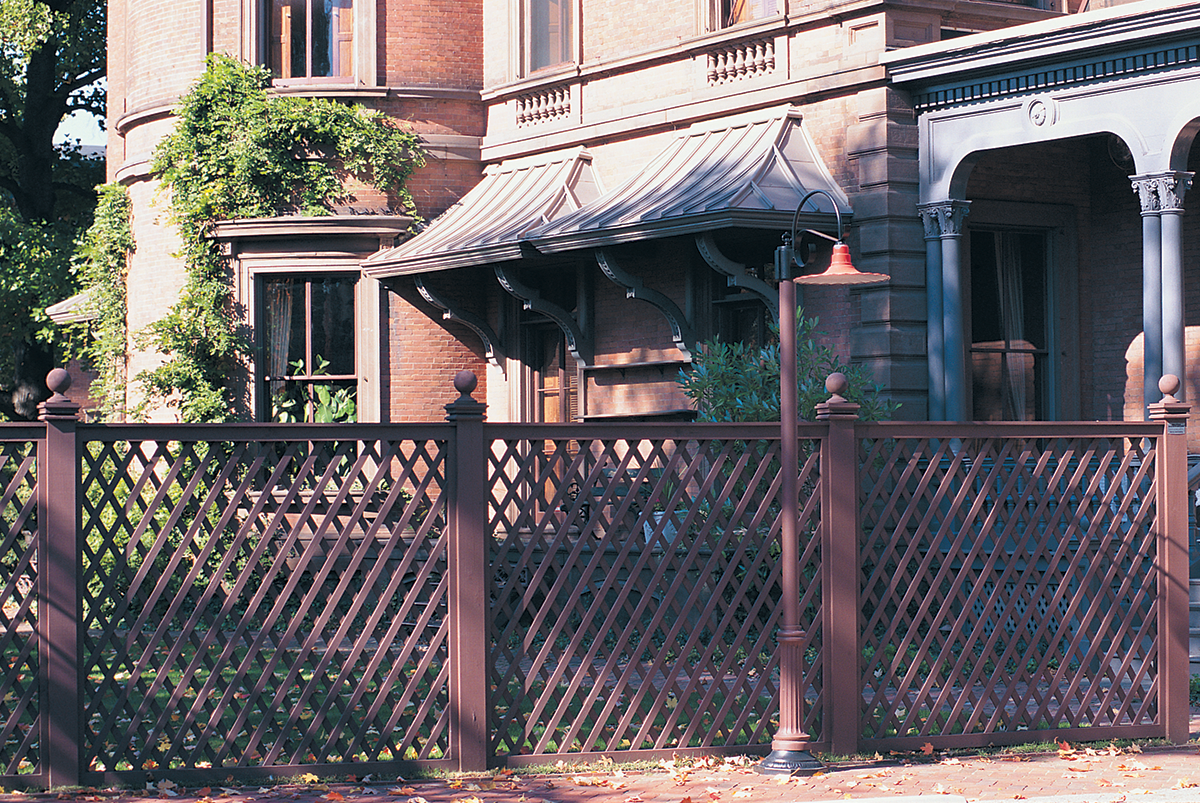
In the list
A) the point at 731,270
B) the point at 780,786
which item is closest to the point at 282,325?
the point at 731,270

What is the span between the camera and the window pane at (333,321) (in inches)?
716

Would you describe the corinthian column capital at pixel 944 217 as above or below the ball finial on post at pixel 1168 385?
above

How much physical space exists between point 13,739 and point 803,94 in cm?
953

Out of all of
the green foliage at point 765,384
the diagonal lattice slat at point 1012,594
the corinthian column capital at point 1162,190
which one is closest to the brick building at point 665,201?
the corinthian column capital at point 1162,190

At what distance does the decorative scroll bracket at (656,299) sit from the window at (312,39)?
5103 mm

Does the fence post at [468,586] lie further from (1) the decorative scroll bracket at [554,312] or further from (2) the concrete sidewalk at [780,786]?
(1) the decorative scroll bracket at [554,312]

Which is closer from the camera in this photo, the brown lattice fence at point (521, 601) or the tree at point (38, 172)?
the brown lattice fence at point (521, 601)

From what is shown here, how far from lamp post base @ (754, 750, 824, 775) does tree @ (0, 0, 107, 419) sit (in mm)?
20014

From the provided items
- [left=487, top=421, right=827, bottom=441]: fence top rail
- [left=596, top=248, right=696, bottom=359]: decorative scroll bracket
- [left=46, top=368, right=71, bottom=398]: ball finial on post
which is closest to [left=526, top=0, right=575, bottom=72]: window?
[left=596, top=248, right=696, bottom=359]: decorative scroll bracket

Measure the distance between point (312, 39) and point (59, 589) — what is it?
12.3 m

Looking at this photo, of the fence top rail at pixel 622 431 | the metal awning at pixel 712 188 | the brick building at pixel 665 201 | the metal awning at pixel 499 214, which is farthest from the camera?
the metal awning at pixel 499 214

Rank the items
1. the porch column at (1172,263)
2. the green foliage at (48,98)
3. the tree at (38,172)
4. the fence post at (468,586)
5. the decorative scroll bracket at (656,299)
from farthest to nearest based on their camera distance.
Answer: the green foliage at (48,98) → the tree at (38,172) → the decorative scroll bracket at (656,299) → the porch column at (1172,263) → the fence post at (468,586)

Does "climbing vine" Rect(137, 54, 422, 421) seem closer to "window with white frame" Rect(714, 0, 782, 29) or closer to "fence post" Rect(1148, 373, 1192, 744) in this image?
"window with white frame" Rect(714, 0, 782, 29)

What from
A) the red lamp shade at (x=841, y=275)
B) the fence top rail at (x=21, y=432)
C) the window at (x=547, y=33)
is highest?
the window at (x=547, y=33)
